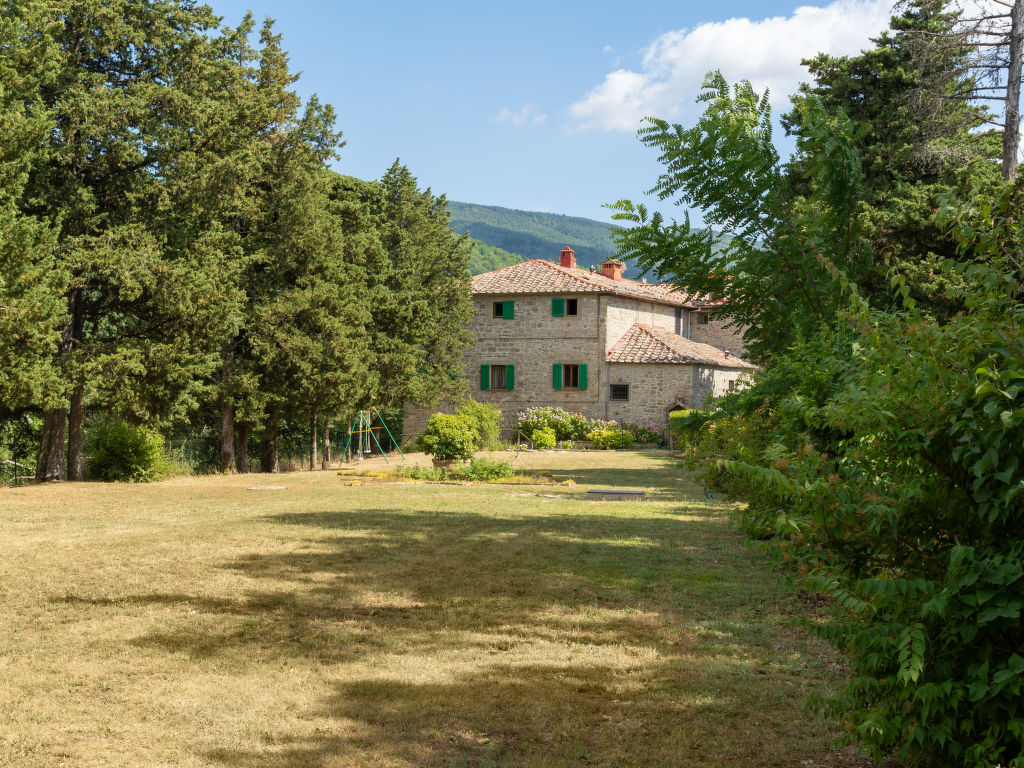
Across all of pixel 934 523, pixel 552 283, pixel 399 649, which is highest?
pixel 552 283

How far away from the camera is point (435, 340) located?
32500 mm

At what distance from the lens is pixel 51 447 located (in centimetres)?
1912

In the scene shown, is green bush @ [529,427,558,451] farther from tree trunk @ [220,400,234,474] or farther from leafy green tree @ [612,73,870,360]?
leafy green tree @ [612,73,870,360]

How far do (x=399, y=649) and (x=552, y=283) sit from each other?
3150 centimetres

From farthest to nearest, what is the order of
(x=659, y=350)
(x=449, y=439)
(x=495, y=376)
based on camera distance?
1. (x=495, y=376)
2. (x=659, y=350)
3. (x=449, y=439)

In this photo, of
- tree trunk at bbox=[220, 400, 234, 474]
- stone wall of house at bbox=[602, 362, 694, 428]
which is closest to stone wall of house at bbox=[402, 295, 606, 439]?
stone wall of house at bbox=[602, 362, 694, 428]

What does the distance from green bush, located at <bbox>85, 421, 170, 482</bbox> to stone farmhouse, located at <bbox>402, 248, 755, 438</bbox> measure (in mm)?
17578

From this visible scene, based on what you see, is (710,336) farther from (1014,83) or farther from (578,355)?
(1014,83)

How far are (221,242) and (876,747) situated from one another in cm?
1959

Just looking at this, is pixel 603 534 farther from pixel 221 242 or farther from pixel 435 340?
pixel 435 340

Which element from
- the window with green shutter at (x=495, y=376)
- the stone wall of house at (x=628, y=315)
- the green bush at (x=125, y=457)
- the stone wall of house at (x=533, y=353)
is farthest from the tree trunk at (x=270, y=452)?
the stone wall of house at (x=628, y=315)

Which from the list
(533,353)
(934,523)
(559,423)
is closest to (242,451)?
(559,423)

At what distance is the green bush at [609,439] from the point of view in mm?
33438

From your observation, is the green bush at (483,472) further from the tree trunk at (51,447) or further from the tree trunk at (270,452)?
the tree trunk at (51,447)
